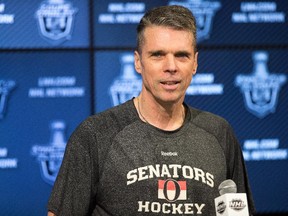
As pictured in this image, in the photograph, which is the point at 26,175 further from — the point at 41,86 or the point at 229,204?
the point at 229,204

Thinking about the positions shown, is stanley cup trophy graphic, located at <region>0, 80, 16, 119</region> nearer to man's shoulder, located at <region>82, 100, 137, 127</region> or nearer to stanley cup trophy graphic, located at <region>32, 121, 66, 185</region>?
stanley cup trophy graphic, located at <region>32, 121, 66, 185</region>

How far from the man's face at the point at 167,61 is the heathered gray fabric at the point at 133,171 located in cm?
14

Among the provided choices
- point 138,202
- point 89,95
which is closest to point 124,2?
point 89,95

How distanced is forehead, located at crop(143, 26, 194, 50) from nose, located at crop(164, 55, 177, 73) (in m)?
0.03

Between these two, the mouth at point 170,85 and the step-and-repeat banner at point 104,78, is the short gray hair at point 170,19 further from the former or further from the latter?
the step-and-repeat banner at point 104,78

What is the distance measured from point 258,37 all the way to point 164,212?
1.73 meters

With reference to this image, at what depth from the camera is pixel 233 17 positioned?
3.16 metres

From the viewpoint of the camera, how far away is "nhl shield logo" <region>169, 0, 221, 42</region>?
10.2ft

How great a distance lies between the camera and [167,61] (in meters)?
1.70

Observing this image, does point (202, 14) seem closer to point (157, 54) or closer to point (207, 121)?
point (207, 121)

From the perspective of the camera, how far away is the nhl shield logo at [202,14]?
3115 mm

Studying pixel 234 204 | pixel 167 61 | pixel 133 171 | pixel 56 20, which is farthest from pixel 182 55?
pixel 56 20

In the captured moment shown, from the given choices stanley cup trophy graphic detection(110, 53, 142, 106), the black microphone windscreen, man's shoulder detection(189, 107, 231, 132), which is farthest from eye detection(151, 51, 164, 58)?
stanley cup trophy graphic detection(110, 53, 142, 106)

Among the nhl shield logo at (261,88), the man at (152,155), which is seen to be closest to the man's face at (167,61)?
the man at (152,155)
